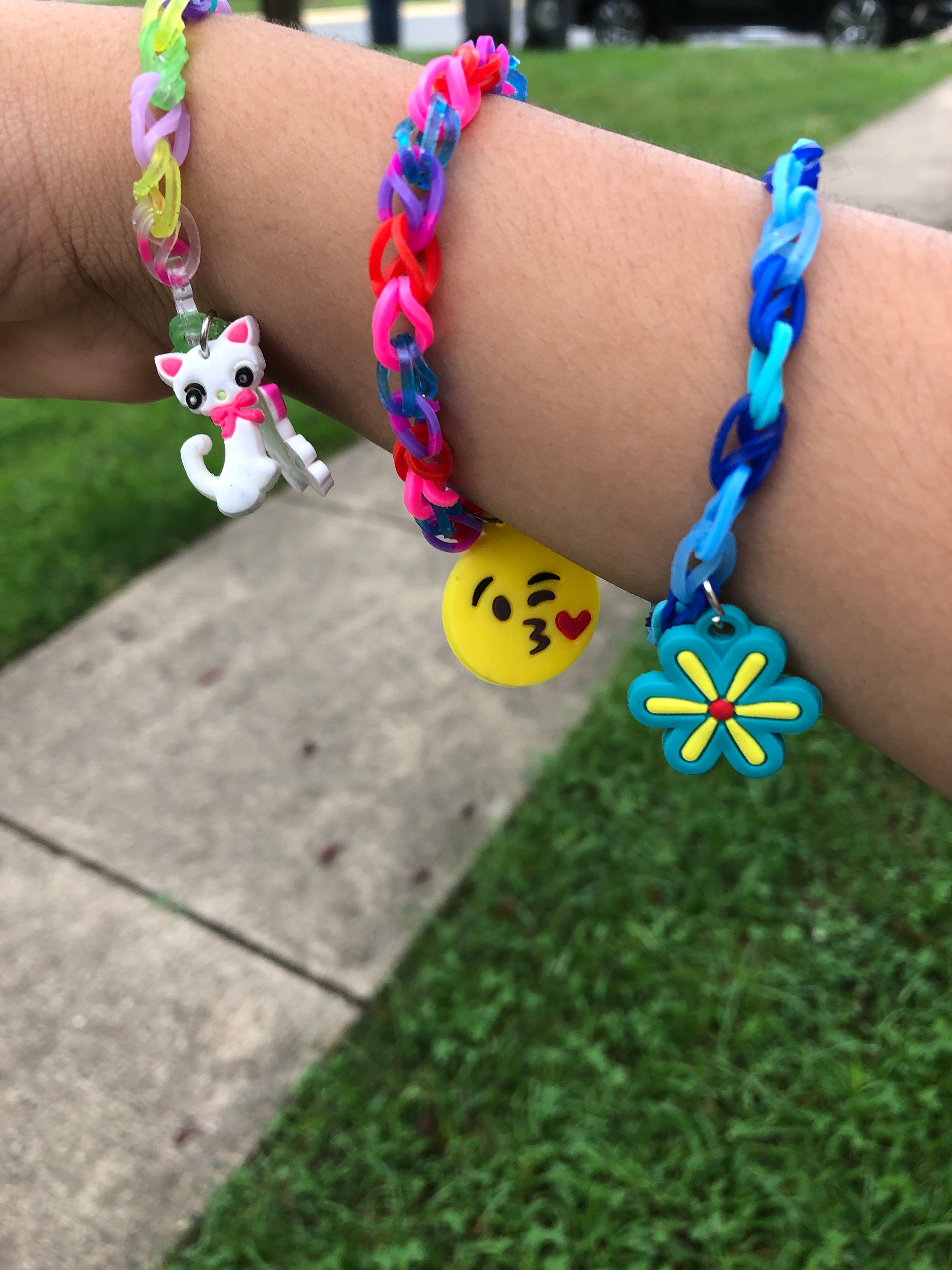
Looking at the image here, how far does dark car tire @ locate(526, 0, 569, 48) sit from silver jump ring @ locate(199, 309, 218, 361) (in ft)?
46.3

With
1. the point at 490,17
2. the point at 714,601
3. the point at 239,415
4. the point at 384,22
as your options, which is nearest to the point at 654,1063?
the point at 714,601

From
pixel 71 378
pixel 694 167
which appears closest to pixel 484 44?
pixel 694 167

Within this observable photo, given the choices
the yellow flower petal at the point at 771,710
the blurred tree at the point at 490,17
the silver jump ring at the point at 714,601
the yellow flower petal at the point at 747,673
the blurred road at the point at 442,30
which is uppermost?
the silver jump ring at the point at 714,601

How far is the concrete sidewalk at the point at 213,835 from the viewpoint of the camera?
221 cm

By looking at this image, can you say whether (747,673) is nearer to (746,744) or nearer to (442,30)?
(746,744)

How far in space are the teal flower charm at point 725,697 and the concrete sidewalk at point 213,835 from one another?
143 cm

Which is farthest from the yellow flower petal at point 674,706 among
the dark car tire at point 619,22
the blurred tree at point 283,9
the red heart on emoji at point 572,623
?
the dark car tire at point 619,22

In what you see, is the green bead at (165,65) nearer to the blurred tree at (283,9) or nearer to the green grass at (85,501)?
the green grass at (85,501)

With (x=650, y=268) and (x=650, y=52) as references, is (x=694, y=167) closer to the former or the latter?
(x=650, y=268)

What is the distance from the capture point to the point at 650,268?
33.9 inches

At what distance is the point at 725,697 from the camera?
3.27ft

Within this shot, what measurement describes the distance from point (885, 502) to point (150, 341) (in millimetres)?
963

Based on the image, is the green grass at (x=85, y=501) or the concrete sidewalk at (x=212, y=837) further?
the green grass at (x=85, y=501)

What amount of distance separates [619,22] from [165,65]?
50.4 feet
